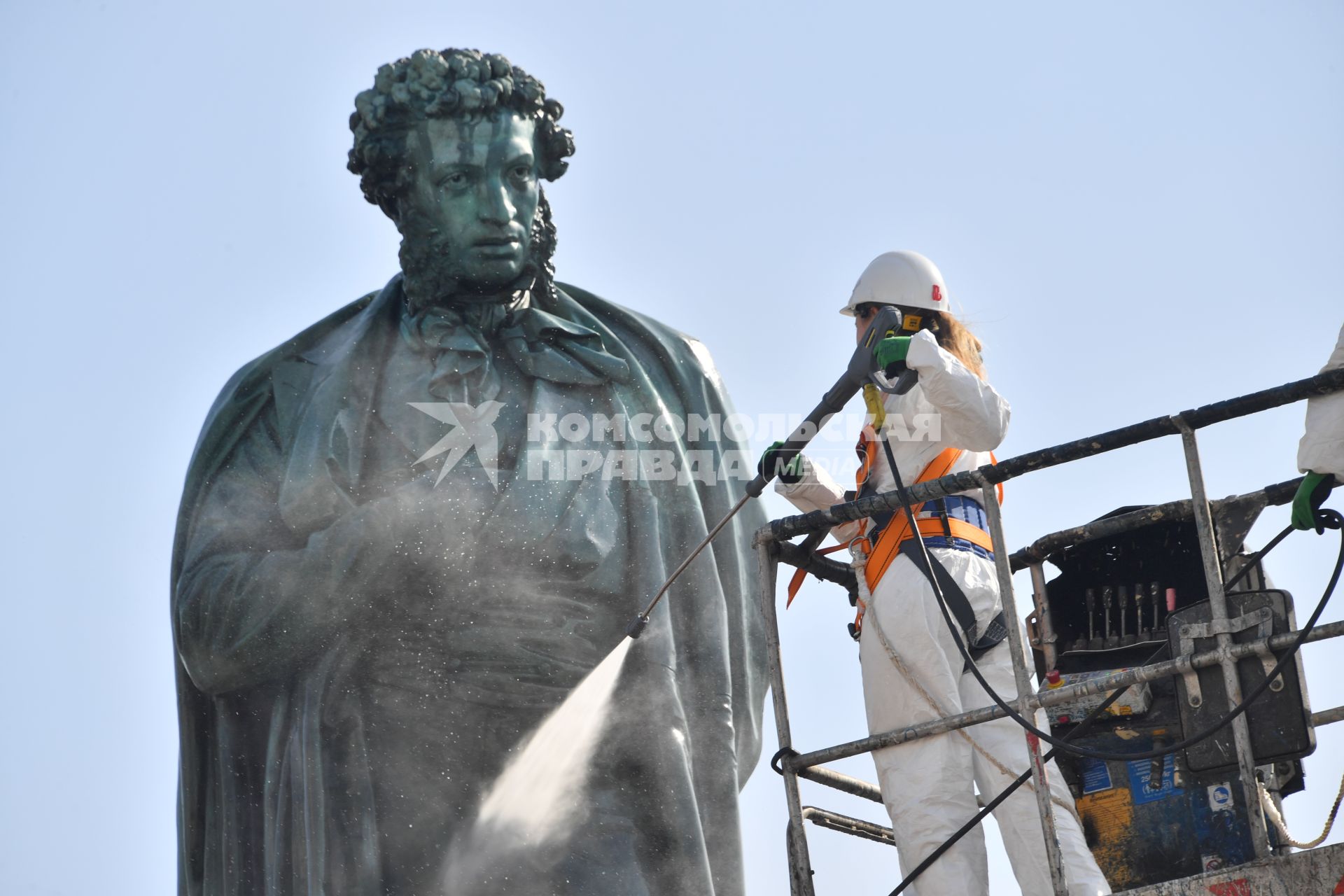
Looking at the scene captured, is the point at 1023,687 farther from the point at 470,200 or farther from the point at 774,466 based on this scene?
the point at 470,200

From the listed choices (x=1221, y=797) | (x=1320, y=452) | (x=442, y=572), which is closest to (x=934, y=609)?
(x=1221, y=797)

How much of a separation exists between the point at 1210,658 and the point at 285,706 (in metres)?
5.29

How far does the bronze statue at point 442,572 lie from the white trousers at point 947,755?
3.10 metres

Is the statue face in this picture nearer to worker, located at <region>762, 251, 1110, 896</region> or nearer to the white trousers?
worker, located at <region>762, 251, 1110, 896</region>

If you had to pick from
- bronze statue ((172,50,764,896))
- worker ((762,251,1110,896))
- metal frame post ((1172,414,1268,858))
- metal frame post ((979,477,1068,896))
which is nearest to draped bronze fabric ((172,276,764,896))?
bronze statue ((172,50,764,896))

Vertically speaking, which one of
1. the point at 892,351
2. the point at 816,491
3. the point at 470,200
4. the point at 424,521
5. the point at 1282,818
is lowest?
the point at 1282,818

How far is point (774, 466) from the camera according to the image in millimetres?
7012

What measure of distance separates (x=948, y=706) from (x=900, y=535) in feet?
2.10

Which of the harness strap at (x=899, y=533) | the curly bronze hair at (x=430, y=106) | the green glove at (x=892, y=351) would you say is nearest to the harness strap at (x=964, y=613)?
the harness strap at (x=899, y=533)

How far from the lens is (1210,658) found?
5.66 metres

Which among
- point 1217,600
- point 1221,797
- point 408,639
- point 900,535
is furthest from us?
point 408,639

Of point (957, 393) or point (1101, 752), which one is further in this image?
point (957, 393)

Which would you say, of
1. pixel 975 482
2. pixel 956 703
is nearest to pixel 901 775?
pixel 956 703

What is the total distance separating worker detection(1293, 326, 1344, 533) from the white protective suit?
105 centimetres
